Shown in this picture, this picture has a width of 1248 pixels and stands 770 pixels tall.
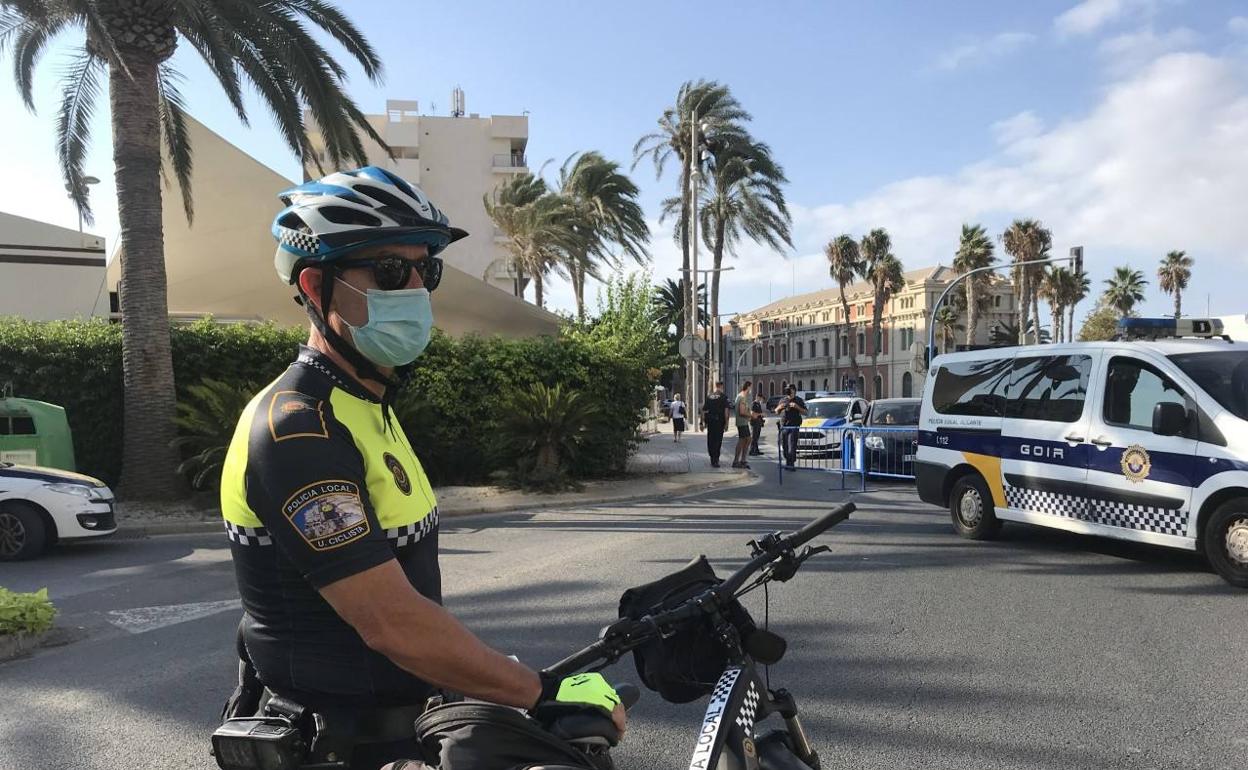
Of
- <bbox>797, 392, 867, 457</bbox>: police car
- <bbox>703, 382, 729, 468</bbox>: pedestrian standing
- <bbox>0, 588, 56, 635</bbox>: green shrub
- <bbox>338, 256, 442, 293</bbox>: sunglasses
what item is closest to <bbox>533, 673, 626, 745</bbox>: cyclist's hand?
<bbox>338, 256, 442, 293</bbox>: sunglasses

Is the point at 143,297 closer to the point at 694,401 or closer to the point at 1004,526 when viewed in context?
the point at 1004,526

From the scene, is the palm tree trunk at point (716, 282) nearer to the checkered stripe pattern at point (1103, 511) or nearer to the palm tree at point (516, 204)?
the palm tree at point (516, 204)

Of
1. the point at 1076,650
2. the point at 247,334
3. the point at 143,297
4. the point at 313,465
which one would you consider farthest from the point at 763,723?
the point at 247,334

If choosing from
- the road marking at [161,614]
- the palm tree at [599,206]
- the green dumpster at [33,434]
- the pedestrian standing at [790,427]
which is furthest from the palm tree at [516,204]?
the road marking at [161,614]

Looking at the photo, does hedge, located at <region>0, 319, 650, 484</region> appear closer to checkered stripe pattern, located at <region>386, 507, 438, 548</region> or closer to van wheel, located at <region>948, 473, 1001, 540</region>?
van wheel, located at <region>948, 473, 1001, 540</region>

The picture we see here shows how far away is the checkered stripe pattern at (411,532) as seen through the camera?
1.62 metres

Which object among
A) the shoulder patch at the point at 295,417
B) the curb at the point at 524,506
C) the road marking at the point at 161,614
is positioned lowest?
the road marking at the point at 161,614

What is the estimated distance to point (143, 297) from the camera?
1191 cm

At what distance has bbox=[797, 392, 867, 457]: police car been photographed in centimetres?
1688

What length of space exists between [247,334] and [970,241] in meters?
47.4

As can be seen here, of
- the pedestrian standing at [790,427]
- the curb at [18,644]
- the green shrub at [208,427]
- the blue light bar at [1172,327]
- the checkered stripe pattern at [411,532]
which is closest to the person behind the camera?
the checkered stripe pattern at [411,532]

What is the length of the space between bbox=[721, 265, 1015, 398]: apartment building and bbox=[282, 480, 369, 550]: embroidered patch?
6969 cm

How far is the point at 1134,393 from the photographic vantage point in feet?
24.6

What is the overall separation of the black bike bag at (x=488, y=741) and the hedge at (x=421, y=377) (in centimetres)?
1202
